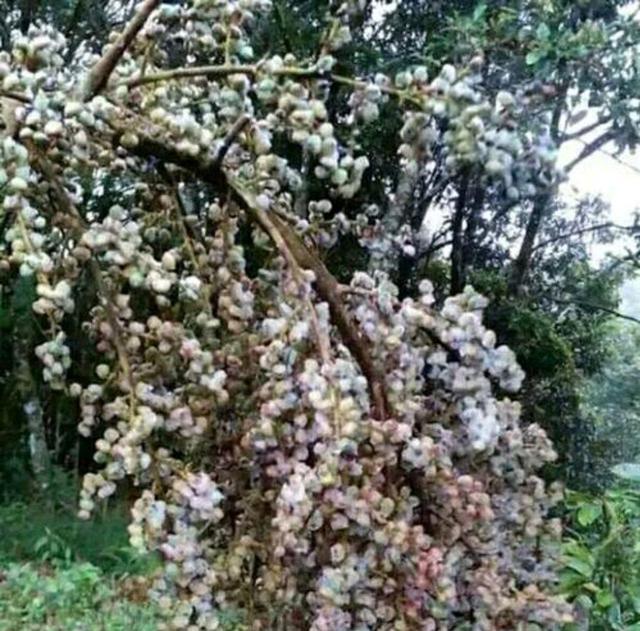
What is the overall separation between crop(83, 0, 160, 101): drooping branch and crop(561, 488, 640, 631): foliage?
1.09 metres

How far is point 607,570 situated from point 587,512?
0.34 feet

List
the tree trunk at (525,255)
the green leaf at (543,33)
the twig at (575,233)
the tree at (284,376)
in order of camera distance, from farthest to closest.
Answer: the twig at (575,233) < the tree trunk at (525,255) < the green leaf at (543,33) < the tree at (284,376)

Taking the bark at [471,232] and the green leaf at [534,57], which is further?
the bark at [471,232]

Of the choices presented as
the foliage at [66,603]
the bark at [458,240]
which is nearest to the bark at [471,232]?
the bark at [458,240]

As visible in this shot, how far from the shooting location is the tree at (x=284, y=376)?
82 cm

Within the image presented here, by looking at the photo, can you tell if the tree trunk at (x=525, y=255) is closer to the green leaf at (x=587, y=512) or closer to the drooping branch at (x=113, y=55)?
the green leaf at (x=587, y=512)

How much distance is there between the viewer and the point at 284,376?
33.9 inches

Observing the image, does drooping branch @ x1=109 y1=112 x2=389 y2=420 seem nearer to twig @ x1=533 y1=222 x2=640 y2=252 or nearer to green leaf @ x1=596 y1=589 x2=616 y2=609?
green leaf @ x1=596 y1=589 x2=616 y2=609

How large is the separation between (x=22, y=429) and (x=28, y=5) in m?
2.26

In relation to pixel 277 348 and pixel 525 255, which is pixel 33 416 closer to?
pixel 525 255

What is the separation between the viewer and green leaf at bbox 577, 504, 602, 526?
1747mm

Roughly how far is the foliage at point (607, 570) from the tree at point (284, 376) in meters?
0.69

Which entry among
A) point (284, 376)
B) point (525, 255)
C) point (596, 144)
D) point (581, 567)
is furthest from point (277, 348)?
point (525, 255)

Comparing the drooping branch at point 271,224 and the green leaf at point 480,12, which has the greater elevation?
the green leaf at point 480,12
